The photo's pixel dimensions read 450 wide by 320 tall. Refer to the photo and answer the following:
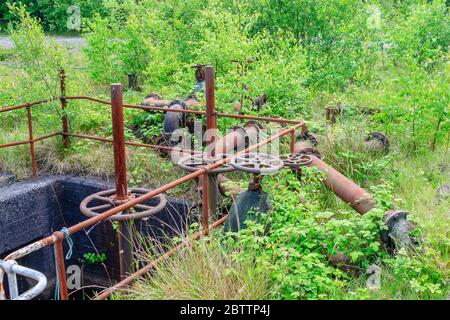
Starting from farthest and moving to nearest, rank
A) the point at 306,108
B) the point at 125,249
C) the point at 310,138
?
the point at 306,108
the point at 310,138
the point at 125,249

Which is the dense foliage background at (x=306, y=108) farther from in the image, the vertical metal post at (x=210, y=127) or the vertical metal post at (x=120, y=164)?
the vertical metal post at (x=120, y=164)

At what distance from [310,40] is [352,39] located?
0.80m

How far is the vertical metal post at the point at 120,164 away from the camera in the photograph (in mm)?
4469

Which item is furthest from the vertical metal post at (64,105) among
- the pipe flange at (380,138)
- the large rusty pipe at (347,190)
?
the pipe flange at (380,138)

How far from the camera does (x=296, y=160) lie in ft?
18.0

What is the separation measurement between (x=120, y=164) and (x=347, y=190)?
2341mm

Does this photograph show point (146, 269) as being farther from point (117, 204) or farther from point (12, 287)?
point (12, 287)

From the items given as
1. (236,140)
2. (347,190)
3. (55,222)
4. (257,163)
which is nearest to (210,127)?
(236,140)

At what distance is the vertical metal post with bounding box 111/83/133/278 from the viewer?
4469 millimetres

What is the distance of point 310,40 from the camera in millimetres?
10188

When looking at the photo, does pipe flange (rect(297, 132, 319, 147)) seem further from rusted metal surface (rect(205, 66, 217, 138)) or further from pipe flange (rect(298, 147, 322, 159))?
rusted metal surface (rect(205, 66, 217, 138))

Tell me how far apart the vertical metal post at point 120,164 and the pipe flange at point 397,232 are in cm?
229

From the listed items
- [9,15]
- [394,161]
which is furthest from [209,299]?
[9,15]
